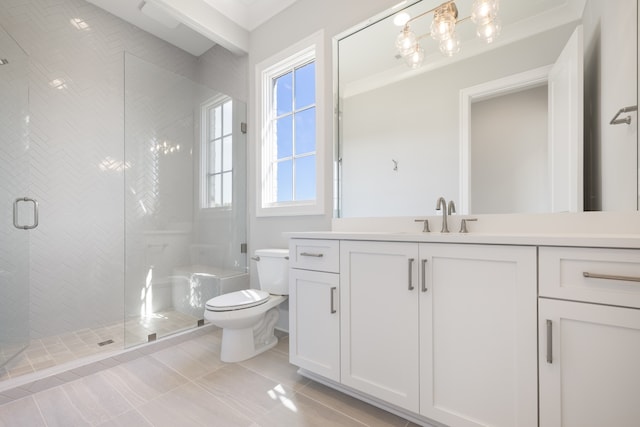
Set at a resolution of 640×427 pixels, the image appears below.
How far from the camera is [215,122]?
260 centimetres

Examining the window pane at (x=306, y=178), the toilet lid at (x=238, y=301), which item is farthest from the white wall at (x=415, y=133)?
the toilet lid at (x=238, y=301)

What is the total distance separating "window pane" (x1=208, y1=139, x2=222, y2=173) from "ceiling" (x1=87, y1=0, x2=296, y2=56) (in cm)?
91

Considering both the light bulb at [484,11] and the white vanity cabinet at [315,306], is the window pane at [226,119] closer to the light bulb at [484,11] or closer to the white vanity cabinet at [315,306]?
the white vanity cabinet at [315,306]

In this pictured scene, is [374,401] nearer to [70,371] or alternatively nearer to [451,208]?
[451,208]

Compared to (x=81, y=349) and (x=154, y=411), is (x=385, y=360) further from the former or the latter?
(x=81, y=349)

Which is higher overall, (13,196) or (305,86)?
(305,86)

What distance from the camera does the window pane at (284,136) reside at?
239 cm

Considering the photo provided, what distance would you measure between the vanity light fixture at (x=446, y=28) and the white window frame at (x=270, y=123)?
62 centimetres

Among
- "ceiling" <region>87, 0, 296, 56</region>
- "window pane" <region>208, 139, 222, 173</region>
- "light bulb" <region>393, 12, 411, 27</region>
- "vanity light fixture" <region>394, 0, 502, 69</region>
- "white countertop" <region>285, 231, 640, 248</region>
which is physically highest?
"ceiling" <region>87, 0, 296, 56</region>

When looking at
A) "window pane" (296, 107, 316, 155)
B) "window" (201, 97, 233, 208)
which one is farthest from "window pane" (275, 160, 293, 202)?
"window" (201, 97, 233, 208)

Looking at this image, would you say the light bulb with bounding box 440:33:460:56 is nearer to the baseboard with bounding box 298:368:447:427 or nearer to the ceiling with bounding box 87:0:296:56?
the ceiling with bounding box 87:0:296:56

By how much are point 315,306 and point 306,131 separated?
1422mm

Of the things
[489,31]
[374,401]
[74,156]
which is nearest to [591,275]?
[374,401]

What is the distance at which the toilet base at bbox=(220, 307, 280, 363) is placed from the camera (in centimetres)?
183
